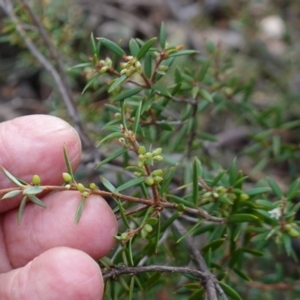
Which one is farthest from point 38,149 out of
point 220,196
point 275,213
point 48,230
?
point 275,213

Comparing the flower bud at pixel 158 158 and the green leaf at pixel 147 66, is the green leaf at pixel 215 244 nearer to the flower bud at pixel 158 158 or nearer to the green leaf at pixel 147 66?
the flower bud at pixel 158 158

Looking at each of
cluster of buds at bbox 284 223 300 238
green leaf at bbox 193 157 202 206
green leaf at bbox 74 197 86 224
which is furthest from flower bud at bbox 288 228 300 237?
green leaf at bbox 74 197 86 224

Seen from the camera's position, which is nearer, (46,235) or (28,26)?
(46,235)

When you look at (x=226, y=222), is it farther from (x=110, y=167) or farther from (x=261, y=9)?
(x=261, y=9)

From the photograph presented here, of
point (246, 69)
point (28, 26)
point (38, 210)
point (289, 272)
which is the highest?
point (28, 26)

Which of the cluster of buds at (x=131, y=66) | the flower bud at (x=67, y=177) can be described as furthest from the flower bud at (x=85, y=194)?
the cluster of buds at (x=131, y=66)

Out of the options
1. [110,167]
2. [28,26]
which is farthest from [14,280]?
[28,26]
